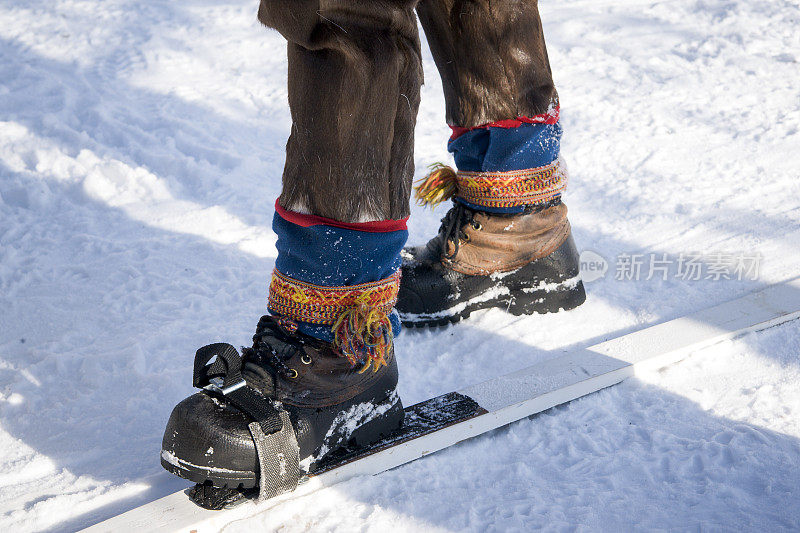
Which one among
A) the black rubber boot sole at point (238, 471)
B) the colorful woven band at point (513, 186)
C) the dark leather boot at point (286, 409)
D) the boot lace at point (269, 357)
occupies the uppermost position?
the colorful woven band at point (513, 186)

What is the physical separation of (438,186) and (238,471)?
36.2 inches

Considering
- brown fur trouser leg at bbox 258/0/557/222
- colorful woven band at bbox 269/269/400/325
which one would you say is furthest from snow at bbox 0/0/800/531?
brown fur trouser leg at bbox 258/0/557/222

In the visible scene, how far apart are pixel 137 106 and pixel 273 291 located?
6.90 feet

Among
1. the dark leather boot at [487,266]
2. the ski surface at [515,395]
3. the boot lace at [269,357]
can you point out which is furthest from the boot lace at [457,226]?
the boot lace at [269,357]

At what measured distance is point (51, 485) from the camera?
1.21 metres

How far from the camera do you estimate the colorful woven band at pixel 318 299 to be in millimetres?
1163

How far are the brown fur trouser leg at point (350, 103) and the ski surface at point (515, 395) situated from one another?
440 mm

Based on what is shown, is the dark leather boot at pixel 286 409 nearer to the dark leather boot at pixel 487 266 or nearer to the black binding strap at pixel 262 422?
the black binding strap at pixel 262 422

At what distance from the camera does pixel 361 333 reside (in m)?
1.17

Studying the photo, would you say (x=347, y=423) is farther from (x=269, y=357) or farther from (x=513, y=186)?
(x=513, y=186)

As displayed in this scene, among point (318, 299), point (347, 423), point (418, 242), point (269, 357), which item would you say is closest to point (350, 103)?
point (318, 299)

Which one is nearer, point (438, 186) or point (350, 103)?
point (350, 103)

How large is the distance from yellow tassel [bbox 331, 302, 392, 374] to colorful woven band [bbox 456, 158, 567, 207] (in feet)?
1.81

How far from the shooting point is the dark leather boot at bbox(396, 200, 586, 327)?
65.6 inches
